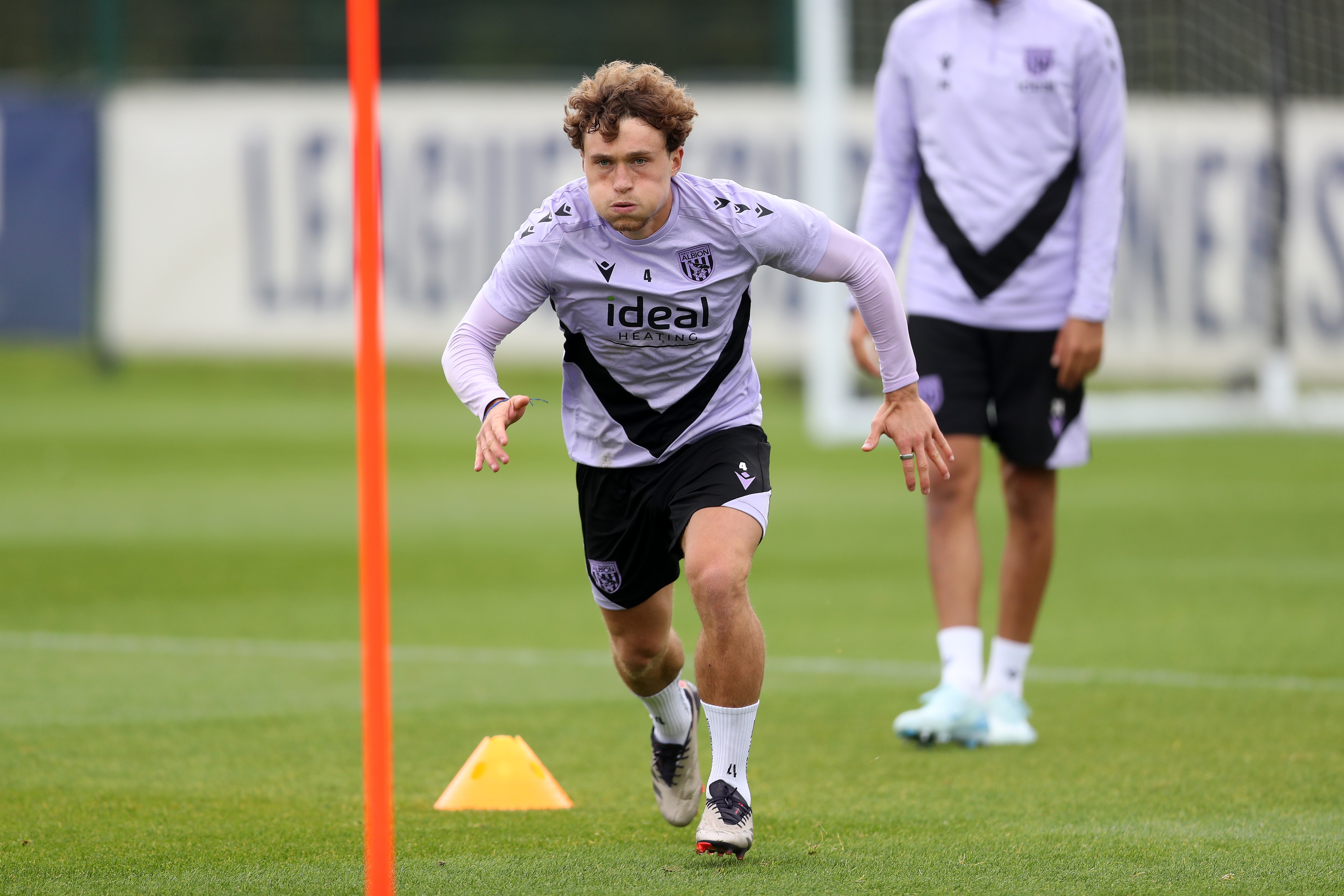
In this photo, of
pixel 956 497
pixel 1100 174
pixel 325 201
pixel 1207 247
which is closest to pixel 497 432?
pixel 956 497

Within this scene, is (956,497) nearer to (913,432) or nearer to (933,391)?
(933,391)

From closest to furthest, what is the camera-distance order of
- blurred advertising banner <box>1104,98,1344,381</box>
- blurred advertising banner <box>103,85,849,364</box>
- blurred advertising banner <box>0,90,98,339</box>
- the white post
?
the white post < blurred advertising banner <box>1104,98,1344,381</box> < blurred advertising banner <box>103,85,849,364</box> < blurred advertising banner <box>0,90,98,339</box>

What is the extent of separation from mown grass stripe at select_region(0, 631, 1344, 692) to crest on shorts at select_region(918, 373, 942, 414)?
1.34 m

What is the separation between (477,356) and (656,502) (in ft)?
2.01

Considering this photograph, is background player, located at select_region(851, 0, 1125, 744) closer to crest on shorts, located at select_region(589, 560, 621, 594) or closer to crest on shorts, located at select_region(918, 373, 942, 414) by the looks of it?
crest on shorts, located at select_region(918, 373, 942, 414)

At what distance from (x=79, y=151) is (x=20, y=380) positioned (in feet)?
9.22

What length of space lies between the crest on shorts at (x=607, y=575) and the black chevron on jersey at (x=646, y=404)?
0.31 meters

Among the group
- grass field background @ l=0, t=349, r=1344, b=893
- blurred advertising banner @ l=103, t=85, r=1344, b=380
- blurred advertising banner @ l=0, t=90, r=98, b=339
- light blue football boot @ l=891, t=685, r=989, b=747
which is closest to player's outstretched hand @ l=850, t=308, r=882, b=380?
light blue football boot @ l=891, t=685, r=989, b=747

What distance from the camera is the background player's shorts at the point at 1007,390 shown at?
19.6ft

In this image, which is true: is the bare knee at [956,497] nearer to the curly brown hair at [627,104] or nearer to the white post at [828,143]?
the curly brown hair at [627,104]

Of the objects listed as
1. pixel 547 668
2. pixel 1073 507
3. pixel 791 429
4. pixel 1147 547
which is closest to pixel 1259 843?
pixel 547 668

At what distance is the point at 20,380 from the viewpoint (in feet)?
72.1

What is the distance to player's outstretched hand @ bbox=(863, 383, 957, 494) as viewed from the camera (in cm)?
443

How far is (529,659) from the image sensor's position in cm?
743
